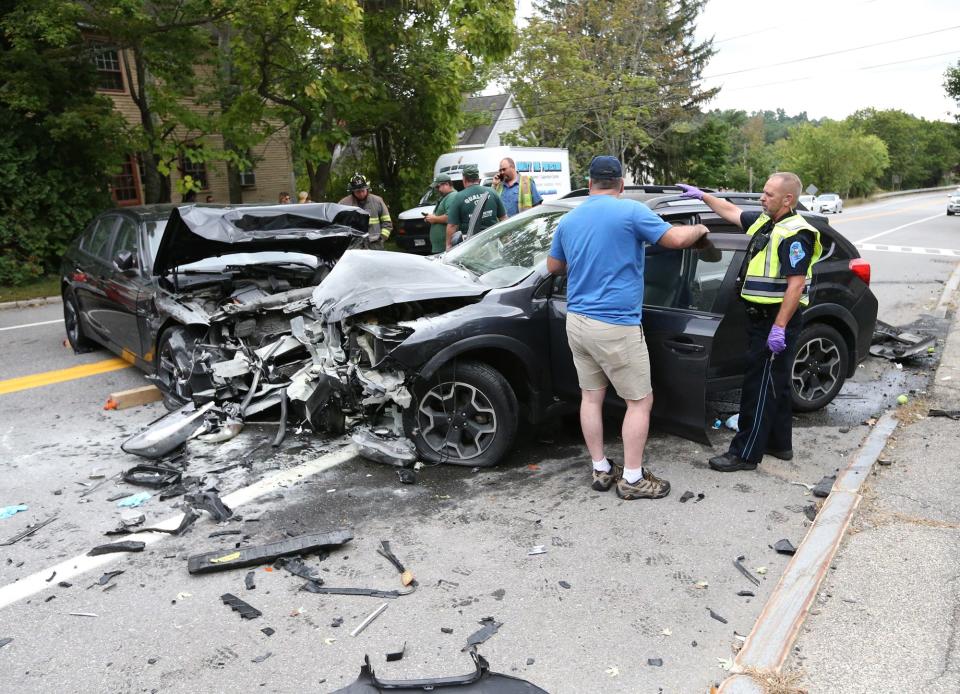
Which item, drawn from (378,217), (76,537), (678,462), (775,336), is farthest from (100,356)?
(775,336)

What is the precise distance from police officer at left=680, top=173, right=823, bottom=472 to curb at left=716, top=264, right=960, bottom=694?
0.53 metres

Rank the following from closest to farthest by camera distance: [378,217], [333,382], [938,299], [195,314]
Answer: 1. [333,382]
2. [195,314]
3. [378,217]
4. [938,299]

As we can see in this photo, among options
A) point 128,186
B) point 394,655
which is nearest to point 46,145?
point 128,186

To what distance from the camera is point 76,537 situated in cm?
406

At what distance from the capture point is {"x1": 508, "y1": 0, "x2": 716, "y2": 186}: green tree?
3306cm

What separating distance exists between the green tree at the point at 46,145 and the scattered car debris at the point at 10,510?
12.1 m

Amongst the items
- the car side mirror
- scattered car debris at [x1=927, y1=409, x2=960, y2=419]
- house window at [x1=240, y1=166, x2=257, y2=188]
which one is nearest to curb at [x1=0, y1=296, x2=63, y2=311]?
the car side mirror

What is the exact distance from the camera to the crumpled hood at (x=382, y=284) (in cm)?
486

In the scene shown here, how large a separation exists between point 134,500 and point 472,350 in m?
2.25

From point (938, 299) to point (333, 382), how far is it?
992cm

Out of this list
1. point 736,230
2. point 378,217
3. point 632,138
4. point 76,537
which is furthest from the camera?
point 632,138

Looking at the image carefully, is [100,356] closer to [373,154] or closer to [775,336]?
[775,336]

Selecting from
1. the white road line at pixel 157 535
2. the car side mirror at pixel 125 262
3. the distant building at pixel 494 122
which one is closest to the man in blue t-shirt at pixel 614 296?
the white road line at pixel 157 535

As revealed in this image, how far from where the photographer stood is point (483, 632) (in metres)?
3.14
